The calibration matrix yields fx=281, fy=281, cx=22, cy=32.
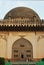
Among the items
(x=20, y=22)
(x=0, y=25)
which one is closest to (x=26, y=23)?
(x=20, y=22)

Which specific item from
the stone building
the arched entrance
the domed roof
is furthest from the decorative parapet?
the arched entrance

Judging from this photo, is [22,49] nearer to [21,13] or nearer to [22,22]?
[22,22]

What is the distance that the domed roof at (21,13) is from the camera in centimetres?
2778

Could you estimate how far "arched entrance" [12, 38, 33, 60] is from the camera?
25641mm

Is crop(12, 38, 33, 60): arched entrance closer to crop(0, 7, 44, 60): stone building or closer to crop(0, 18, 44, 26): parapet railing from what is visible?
crop(0, 7, 44, 60): stone building

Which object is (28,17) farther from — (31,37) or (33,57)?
(33,57)

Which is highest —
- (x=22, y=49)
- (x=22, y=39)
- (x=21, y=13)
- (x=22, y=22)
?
(x=21, y=13)

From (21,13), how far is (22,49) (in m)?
4.08

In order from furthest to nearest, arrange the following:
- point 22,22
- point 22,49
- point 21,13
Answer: point 21,13 < point 22,22 < point 22,49

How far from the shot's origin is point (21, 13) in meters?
28.0

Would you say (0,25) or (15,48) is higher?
(0,25)

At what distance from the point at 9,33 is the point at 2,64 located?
8234 mm

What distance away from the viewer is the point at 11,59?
995 inches

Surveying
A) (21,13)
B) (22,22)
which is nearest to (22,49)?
(22,22)
